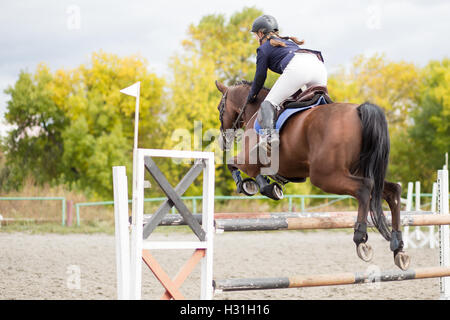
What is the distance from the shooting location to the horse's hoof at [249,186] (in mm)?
4211

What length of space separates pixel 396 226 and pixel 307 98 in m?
1.13

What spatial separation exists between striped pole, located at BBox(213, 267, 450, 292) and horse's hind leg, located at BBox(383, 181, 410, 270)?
368 mm

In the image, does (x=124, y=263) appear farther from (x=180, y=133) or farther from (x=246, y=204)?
(x=180, y=133)

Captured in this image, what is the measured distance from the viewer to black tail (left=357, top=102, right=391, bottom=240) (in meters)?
3.32

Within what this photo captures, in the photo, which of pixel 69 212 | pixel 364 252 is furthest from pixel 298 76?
pixel 69 212

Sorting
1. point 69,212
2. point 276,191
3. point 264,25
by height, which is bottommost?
point 69,212

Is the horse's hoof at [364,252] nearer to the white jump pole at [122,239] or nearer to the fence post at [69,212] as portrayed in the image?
the white jump pole at [122,239]

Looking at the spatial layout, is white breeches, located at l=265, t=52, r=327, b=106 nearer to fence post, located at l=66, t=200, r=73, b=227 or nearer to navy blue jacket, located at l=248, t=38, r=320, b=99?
navy blue jacket, located at l=248, t=38, r=320, b=99

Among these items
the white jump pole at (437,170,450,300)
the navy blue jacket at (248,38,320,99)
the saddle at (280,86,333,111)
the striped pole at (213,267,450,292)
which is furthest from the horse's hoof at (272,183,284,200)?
the white jump pole at (437,170,450,300)

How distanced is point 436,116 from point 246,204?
36.9 feet

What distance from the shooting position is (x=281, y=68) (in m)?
3.95

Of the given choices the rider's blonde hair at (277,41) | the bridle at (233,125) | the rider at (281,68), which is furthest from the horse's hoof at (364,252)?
the bridle at (233,125)

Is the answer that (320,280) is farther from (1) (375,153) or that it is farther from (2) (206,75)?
(2) (206,75)
